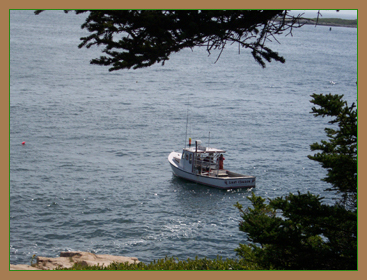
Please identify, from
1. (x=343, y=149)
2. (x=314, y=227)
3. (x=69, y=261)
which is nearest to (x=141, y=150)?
(x=69, y=261)

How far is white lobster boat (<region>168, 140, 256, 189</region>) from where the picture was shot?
35.2 metres

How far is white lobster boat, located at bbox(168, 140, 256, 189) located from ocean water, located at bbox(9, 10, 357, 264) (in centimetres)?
82

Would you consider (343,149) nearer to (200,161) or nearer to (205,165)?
(205,165)

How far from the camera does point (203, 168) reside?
122 ft

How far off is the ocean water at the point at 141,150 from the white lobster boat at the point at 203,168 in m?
0.82

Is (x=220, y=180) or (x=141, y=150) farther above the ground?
(x=141, y=150)

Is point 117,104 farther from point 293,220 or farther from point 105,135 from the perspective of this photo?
Answer: point 293,220

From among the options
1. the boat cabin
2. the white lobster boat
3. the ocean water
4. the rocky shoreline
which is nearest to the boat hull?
the white lobster boat

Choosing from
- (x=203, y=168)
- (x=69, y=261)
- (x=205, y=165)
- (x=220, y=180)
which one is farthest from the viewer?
(x=203, y=168)

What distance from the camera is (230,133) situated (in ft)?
158

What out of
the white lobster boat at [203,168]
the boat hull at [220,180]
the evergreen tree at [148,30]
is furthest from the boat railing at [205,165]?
the evergreen tree at [148,30]

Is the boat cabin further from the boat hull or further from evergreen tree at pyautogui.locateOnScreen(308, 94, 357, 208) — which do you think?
evergreen tree at pyautogui.locateOnScreen(308, 94, 357, 208)

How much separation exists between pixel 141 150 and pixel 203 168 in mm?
7886

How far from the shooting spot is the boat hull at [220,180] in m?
34.2
